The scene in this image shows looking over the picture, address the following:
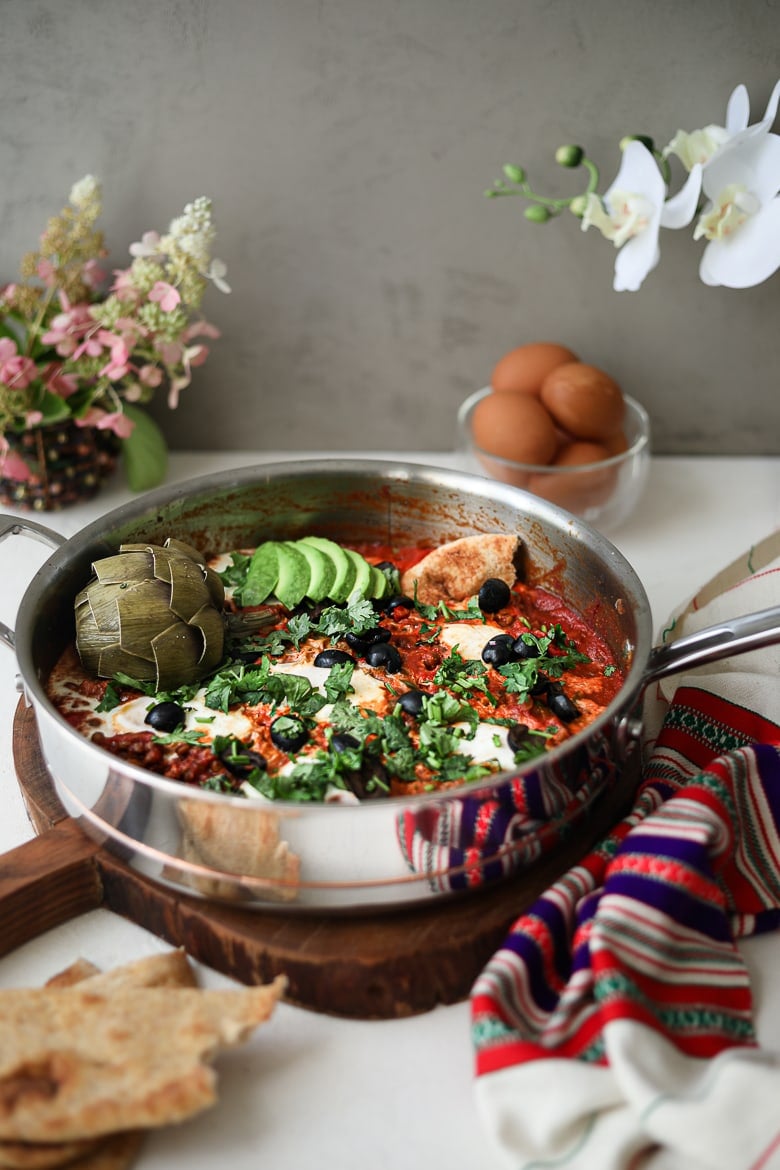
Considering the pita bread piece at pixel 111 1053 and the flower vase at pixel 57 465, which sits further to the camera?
the flower vase at pixel 57 465

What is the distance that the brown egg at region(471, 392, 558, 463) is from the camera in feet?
8.16

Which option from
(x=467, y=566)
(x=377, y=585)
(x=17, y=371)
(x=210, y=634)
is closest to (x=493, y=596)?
(x=467, y=566)

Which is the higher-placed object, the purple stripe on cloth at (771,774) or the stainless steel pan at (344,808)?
the stainless steel pan at (344,808)

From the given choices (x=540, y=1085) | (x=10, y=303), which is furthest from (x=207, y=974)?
(x=10, y=303)

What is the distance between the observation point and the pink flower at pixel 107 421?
8.19 ft

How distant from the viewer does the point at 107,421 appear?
2498 millimetres

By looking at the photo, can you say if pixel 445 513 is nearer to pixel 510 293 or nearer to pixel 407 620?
pixel 407 620

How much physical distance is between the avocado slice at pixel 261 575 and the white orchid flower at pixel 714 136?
1.21m

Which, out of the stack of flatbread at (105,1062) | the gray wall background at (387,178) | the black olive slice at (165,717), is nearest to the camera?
the stack of flatbread at (105,1062)

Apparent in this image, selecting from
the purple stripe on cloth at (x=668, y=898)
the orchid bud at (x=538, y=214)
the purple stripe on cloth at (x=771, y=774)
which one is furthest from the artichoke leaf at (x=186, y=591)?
the orchid bud at (x=538, y=214)

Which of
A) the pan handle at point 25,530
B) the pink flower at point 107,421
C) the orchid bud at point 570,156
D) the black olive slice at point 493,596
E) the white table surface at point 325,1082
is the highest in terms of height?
the orchid bud at point 570,156

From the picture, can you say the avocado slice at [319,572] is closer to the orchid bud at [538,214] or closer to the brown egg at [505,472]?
the brown egg at [505,472]

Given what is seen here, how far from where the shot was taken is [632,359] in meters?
2.88

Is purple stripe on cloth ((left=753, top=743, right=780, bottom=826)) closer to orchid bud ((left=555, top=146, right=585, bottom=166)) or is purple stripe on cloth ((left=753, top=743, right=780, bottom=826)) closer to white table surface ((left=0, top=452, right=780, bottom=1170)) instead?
white table surface ((left=0, top=452, right=780, bottom=1170))
